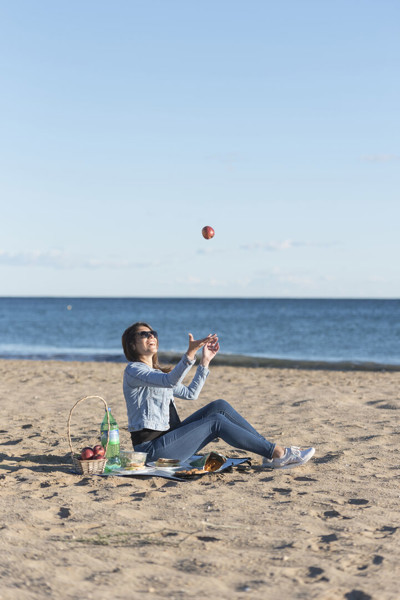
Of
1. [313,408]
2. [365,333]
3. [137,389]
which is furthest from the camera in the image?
[365,333]

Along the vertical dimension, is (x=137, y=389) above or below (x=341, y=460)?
above

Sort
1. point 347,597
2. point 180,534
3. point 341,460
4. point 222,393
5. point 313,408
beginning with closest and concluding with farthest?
point 347,597 → point 180,534 → point 341,460 → point 313,408 → point 222,393

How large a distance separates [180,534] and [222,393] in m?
7.23

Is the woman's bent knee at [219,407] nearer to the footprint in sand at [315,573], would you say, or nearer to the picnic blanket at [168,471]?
the picnic blanket at [168,471]

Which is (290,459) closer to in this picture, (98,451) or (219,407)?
(219,407)

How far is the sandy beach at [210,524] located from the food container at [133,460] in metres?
0.13

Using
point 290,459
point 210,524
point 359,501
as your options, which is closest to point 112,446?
point 290,459

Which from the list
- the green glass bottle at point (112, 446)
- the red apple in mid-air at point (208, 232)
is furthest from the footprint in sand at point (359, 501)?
the red apple in mid-air at point (208, 232)

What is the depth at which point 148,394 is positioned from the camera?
5.88 m

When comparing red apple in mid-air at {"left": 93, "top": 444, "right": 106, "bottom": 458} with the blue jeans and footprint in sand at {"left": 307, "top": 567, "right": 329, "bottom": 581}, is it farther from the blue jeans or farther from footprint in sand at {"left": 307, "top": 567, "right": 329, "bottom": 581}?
footprint in sand at {"left": 307, "top": 567, "right": 329, "bottom": 581}

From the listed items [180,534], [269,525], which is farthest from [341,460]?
[180,534]

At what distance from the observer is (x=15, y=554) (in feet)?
12.6

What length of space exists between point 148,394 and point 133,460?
0.61 meters

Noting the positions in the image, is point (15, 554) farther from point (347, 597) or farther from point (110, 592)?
point (347, 597)
